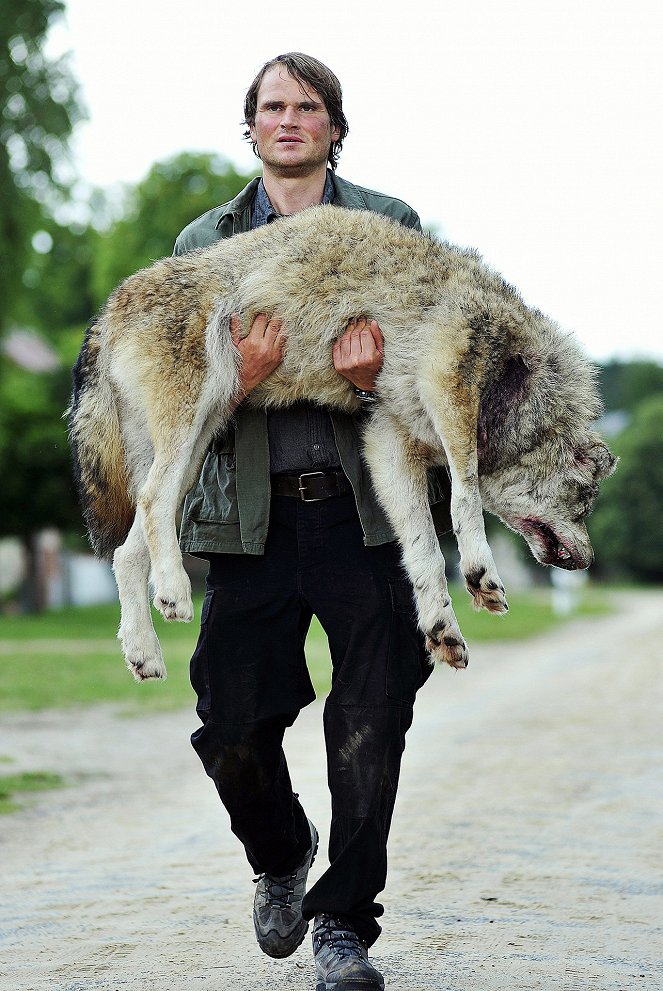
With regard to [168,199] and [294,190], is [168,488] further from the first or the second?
[168,199]

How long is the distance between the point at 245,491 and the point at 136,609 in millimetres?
634

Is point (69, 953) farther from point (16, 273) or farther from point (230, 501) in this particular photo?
point (16, 273)

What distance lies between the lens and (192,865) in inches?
239

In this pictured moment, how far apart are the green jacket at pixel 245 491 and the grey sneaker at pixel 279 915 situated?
3.90ft

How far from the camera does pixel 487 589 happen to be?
4195mm

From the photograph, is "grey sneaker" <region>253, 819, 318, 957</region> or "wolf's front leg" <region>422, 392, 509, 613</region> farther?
"grey sneaker" <region>253, 819, 318, 957</region>

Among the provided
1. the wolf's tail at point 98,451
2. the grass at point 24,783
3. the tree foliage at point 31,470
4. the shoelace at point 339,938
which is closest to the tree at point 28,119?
the tree foliage at point 31,470

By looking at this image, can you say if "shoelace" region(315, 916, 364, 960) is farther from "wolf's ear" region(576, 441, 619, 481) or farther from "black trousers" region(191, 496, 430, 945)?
"wolf's ear" region(576, 441, 619, 481)

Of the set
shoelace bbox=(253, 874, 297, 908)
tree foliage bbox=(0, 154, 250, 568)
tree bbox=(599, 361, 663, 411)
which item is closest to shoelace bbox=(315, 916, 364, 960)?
shoelace bbox=(253, 874, 297, 908)

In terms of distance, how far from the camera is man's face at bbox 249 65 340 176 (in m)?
4.44

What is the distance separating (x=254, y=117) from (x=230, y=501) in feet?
4.50

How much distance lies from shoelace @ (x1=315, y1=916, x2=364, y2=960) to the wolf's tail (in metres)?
1.64

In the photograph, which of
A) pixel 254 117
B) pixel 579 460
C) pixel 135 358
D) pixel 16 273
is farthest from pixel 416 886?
pixel 16 273

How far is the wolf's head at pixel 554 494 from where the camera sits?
4.58 metres
